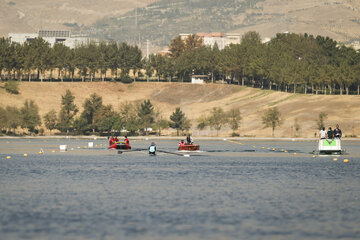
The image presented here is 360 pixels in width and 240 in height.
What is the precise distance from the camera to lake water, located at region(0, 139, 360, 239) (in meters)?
44.8

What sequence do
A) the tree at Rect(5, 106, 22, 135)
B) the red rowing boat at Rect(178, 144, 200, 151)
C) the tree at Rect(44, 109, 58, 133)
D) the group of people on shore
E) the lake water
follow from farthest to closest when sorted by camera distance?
the tree at Rect(44, 109, 58, 133), the tree at Rect(5, 106, 22, 135), the red rowing boat at Rect(178, 144, 200, 151), the group of people on shore, the lake water

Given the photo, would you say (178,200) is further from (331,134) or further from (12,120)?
(12,120)

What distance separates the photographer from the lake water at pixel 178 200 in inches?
1763

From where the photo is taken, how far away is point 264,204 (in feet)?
183

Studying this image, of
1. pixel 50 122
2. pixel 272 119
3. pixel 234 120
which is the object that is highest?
pixel 272 119

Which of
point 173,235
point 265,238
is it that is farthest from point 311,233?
point 173,235

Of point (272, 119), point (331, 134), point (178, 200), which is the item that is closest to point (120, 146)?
point (331, 134)

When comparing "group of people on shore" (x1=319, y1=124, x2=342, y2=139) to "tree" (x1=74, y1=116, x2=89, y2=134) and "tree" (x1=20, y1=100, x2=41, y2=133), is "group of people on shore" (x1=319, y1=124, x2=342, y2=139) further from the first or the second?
"tree" (x1=20, y1=100, x2=41, y2=133)

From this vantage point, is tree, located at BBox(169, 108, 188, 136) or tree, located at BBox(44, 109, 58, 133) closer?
tree, located at BBox(169, 108, 188, 136)

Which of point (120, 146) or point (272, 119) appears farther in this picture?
point (272, 119)

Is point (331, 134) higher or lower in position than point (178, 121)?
lower

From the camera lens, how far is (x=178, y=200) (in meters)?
57.6

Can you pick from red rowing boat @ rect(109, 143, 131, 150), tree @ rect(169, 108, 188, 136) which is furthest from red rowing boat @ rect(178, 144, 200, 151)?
tree @ rect(169, 108, 188, 136)

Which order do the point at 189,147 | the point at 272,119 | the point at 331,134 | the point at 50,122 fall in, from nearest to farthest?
the point at 331,134
the point at 189,147
the point at 272,119
the point at 50,122
